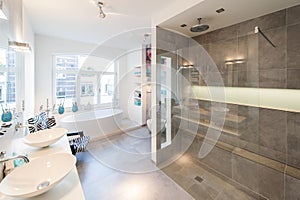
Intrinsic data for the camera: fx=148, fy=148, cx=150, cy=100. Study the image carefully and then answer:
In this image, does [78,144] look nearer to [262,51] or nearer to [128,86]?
[128,86]

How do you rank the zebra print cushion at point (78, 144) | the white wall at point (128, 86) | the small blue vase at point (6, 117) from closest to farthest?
the small blue vase at point (6, 117) → the zebra print cushion at point (78, 144) → the white wall at point (128, 86)

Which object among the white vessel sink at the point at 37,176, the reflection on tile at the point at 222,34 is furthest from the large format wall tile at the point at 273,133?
the white vessel sink at the point at 37,176

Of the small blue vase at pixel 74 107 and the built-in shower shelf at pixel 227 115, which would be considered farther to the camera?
the small blue vase at pixel 74 107

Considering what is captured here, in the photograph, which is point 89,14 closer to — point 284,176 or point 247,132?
point 247,132

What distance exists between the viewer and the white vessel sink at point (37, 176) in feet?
2.70

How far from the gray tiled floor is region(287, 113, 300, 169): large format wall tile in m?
0.74

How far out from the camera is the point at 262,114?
7.19ft

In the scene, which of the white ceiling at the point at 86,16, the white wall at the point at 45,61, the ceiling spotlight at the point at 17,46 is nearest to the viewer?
the ceiling spotlight at the point at 17,46

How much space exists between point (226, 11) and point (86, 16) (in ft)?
7.02

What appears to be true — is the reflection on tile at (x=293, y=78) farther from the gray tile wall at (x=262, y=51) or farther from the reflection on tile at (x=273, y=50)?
the reflection on tile at (x=273, y=50)

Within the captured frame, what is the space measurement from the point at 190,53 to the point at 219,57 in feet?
→ 1.91

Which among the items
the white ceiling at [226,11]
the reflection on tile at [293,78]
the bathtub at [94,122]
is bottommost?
the bathtub at [94,122]

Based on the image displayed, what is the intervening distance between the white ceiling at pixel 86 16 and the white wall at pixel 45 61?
225mm

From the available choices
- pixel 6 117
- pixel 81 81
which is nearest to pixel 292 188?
pixel 6 117
